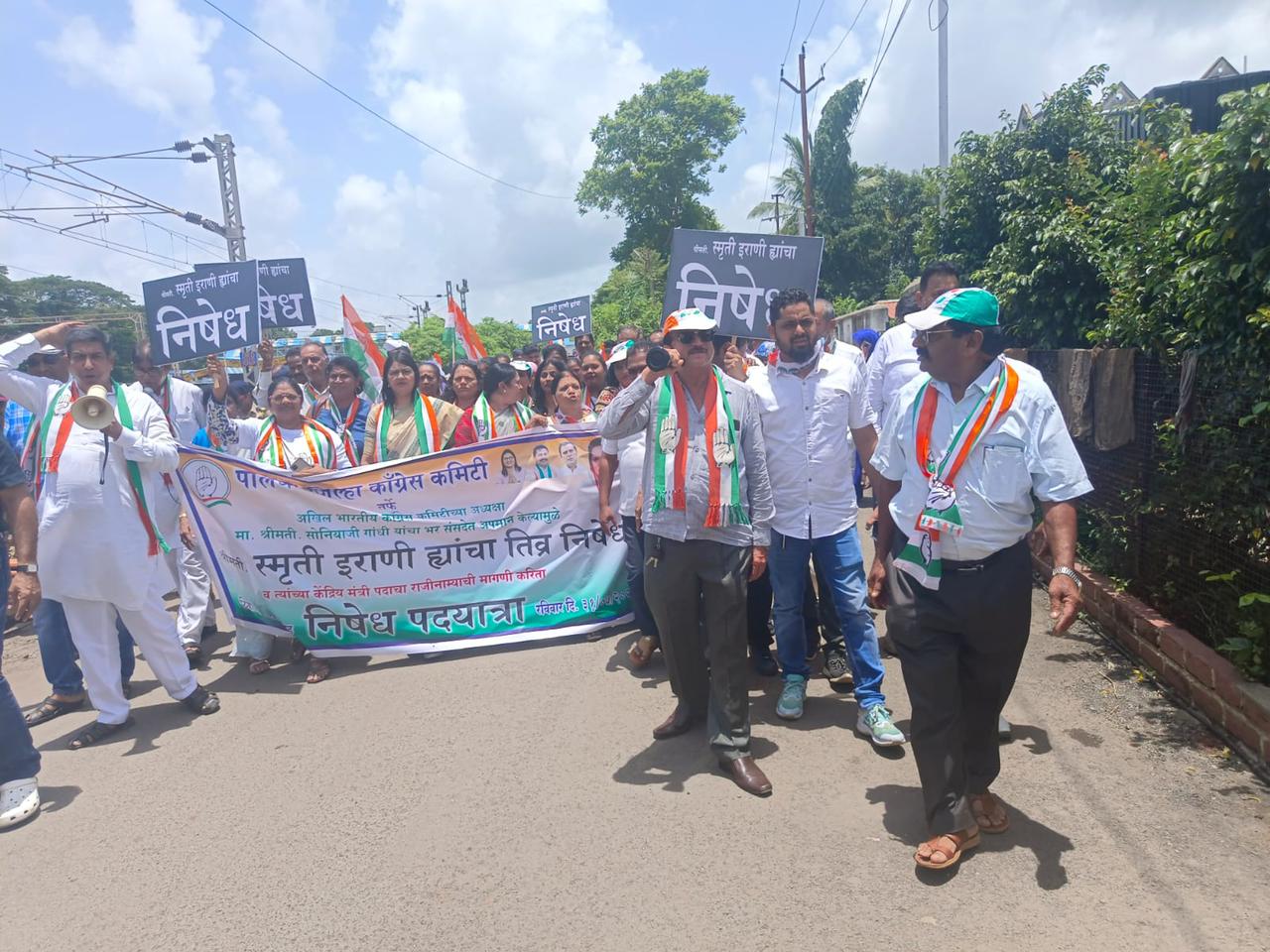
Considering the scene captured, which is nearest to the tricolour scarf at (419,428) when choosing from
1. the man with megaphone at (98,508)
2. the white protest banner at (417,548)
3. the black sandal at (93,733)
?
the white protest banner at (417,548)

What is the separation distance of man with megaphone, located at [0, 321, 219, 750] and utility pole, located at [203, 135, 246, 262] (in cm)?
1555

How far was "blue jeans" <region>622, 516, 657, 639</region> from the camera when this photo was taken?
532cm

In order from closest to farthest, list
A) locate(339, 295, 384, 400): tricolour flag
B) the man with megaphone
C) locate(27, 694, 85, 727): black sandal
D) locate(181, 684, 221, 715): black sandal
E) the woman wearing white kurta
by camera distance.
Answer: the man with megaphone < locate(181, 684, 221, 715): black sandal < locate(27, 694, 85, 727): black sandal < the woman wearing white kurta < locate(339, 295, 384, 400): tricolour flag

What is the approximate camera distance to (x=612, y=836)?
3.36 metres

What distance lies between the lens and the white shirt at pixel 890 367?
464cm

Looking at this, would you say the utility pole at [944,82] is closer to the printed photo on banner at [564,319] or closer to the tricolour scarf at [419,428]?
the printed photo on banner at [564,319]

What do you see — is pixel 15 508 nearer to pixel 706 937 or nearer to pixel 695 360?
pixel 695 360

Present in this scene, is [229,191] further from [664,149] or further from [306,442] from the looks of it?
[664,149]

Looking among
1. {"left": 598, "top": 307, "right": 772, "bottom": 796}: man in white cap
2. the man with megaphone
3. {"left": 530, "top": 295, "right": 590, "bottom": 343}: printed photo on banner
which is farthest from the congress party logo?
{"left": 530, "top": 295, "right": 590, "bottom": 343}: printed photo on banner

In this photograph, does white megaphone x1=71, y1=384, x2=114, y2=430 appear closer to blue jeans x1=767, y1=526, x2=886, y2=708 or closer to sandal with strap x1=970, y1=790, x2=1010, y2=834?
blue jeans x1=767, y1=526, x2=886, y2=708

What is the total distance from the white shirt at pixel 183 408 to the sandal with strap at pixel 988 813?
6.33 m

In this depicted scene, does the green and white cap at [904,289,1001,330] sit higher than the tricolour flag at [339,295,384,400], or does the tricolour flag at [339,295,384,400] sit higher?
the tricolour flag at [339,295,384,400]

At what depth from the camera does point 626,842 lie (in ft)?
10.8

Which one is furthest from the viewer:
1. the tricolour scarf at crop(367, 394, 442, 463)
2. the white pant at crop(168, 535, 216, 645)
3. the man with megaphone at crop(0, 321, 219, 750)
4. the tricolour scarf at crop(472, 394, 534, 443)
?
the tricolour scarf at crop(472, 394, 534, 443)
